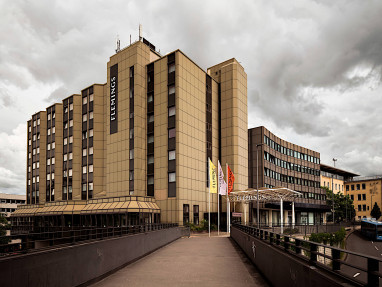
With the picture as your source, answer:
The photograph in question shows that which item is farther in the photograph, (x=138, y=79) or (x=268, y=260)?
(x=138, y=79)

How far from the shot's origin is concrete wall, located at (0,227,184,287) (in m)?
8.09

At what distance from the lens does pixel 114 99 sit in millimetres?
63031

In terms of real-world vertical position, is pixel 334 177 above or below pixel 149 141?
below

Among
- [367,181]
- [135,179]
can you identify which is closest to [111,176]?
[135,179]

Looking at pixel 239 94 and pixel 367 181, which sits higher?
pixel 239 94

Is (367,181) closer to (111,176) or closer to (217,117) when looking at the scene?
(217,117)

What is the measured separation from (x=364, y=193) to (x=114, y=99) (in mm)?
109676

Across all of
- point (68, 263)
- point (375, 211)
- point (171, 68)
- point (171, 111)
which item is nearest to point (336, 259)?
point (68, 263)

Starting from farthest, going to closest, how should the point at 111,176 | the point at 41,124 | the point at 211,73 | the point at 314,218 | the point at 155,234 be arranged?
the point at 314,218 → the point at 41,124 → the point at 211,73 → the point at 111,176 → the point at 155,234

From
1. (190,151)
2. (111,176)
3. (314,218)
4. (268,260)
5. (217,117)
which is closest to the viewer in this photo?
(268,260)

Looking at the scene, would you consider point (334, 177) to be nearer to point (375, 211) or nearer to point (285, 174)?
point (375, 211)

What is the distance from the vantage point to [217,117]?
6706 cm

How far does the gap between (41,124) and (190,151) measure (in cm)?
4722

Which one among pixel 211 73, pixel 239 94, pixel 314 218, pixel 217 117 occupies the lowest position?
pixel 314 218
